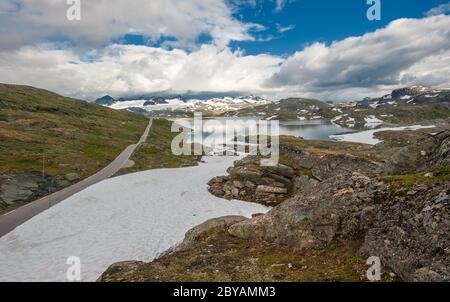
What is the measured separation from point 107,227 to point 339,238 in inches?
1206

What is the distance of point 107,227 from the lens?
39094mm

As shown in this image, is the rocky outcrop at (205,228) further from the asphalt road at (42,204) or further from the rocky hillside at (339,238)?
the asphalt road at (42,204)

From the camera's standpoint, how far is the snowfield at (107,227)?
2919 cm

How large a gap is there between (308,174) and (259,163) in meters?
9.54

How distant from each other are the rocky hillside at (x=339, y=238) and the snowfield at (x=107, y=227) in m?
9.29

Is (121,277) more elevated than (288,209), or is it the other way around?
(288,209)

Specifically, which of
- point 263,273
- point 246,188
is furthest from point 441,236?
point 246,188
